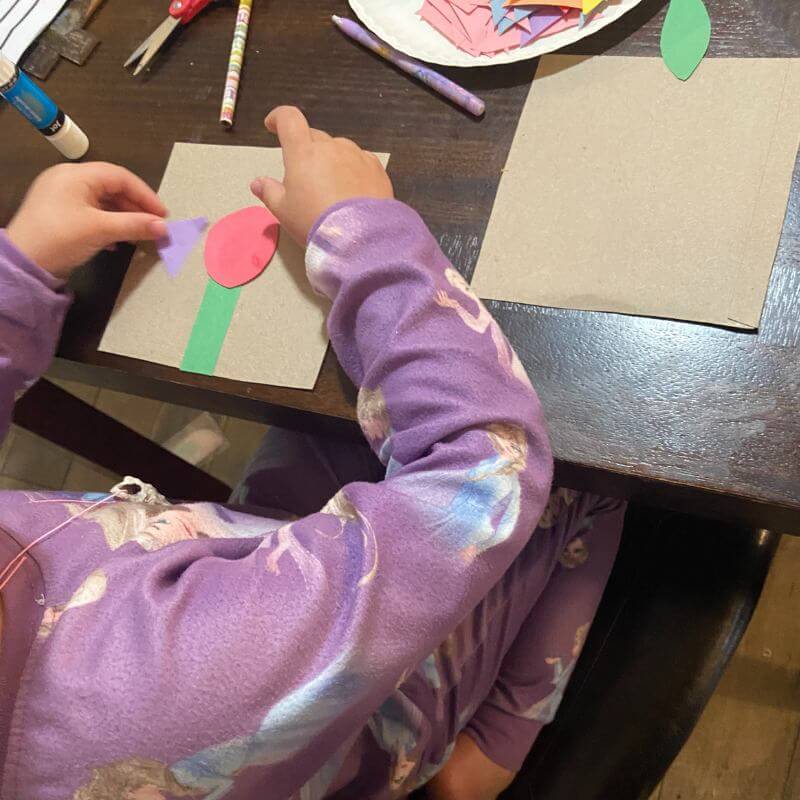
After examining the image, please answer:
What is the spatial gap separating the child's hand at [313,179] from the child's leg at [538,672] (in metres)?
0.36

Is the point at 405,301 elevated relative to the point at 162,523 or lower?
elevated


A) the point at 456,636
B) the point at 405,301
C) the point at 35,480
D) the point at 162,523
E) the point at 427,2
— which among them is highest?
the point at 427,2

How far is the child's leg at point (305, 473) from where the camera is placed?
0.75 meters

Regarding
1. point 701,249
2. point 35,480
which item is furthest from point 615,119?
point 35,480

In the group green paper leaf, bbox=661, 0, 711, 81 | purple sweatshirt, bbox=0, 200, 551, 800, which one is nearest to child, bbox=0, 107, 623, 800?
purple sweatshirt, bbox=0, 200, 551, 800

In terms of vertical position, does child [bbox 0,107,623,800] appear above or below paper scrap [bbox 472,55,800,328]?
below

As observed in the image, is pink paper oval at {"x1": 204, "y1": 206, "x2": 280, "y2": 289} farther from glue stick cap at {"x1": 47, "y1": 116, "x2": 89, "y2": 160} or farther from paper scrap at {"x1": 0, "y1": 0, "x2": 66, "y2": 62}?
paper scrap at {"x1": 0, "y1": 0, "x2": 66, "y2": 62}

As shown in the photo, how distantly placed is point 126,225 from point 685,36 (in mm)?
471

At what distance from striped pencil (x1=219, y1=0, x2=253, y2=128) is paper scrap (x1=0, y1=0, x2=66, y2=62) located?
0.23m

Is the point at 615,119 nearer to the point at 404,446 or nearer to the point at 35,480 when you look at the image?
the point at 404,446

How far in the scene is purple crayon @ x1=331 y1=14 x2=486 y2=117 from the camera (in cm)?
57

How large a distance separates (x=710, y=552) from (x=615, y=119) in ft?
1.16

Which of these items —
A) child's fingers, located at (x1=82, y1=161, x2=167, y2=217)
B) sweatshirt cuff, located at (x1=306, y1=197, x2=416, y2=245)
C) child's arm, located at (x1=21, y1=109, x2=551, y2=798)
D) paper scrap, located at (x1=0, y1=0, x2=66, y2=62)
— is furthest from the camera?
paper scrap, located at (x1=0, y1=0, x2=66, y2=62)

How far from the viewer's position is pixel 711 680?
548 millimetres
